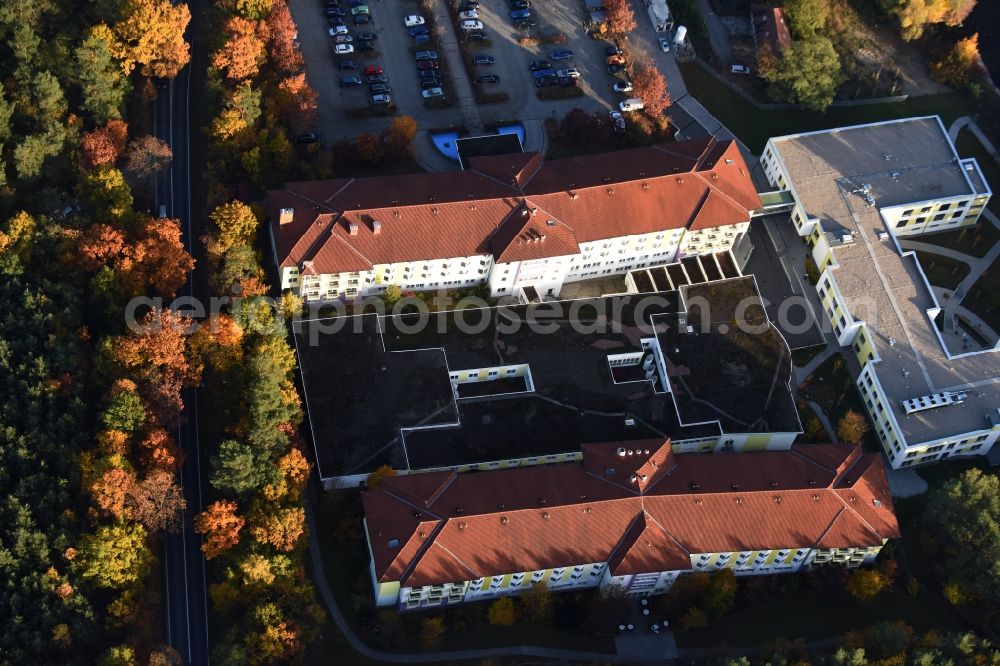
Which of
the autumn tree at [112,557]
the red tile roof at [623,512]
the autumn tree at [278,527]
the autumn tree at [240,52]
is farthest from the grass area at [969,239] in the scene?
the autumn tree at [112,557]

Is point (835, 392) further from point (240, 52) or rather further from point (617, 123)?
point (240, 52)

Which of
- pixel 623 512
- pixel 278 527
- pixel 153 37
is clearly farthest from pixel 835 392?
pixel 153 37

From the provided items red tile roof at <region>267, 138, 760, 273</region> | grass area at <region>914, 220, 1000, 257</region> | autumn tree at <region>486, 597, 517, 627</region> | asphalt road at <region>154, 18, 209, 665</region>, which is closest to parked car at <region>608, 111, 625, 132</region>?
red tile roof at <region>267, 138, 760, 273</region>

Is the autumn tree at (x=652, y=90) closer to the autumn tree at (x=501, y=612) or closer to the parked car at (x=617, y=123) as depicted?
the parked car at (x=617, y=123)

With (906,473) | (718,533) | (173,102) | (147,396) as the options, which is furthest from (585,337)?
(173,102)

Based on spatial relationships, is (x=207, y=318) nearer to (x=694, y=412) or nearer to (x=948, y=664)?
(x=694, y=412)

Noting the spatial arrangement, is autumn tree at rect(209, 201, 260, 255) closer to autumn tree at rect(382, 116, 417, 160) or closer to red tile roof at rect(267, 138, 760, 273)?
red tile roof at rect(267, 138, 760, 273)
